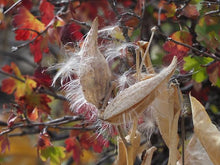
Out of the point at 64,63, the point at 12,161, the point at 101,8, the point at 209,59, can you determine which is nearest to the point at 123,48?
the point at 64,63

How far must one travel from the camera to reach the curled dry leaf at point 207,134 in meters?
0.67

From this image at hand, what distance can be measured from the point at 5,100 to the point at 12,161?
37 centimetres

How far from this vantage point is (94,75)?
637 mm

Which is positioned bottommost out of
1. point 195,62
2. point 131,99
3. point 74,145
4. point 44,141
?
point 74,145

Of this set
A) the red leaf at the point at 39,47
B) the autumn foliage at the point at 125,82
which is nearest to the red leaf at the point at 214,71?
the autumn foliage at the point at 125,82

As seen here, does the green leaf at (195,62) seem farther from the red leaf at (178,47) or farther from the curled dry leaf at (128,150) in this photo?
the curled dry leaf at (128,150)

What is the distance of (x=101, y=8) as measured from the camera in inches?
66.7

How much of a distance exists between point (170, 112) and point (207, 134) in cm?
7

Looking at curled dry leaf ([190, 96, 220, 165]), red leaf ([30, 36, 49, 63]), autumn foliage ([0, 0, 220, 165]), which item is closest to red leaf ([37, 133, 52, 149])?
autumn foliage ([0, 0, 220, 165])

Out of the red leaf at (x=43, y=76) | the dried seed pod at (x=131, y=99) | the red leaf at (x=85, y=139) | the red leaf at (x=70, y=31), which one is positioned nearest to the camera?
the dried seed pod at (x=131, y=99)

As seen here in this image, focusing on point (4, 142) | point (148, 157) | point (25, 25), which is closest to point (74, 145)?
point (4, 142)

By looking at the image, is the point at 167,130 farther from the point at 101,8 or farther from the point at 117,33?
the point at 101,8

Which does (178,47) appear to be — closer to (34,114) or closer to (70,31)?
(70,31)

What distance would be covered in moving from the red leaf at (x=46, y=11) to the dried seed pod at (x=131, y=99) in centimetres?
66
